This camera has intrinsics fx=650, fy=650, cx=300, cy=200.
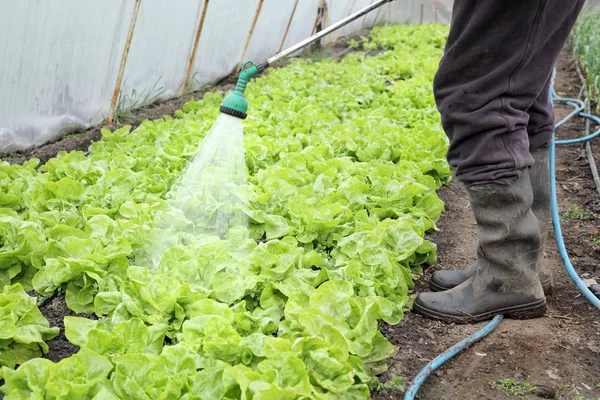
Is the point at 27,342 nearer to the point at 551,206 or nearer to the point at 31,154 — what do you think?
the point at 551,206

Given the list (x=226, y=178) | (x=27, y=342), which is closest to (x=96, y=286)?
(x=27, y=342)

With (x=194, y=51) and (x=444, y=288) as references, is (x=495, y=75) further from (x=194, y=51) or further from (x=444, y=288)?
(x=194, y=51)

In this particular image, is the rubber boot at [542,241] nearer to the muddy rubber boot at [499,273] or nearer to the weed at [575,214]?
the muddy rubber boot at [499,273]

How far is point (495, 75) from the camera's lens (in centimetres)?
218

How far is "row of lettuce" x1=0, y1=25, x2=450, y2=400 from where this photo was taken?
6.12 ft

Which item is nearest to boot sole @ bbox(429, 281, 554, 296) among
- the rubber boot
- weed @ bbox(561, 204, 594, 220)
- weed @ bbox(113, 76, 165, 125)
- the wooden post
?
the rubber boot

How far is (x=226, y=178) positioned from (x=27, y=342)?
159 centimetres

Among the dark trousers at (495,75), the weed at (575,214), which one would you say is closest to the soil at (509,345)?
the weed at (575,214)

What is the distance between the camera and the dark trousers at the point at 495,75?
84.3 inches

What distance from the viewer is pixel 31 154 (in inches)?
184

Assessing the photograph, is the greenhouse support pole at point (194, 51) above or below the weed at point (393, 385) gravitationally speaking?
below

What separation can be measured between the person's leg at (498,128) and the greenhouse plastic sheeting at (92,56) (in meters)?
3.19

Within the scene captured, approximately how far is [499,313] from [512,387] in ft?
1.56

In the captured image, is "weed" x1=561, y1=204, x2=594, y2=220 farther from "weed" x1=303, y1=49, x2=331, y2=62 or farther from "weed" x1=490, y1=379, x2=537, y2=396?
"weed" x1=303, y1=49, x2=331, y2=62
